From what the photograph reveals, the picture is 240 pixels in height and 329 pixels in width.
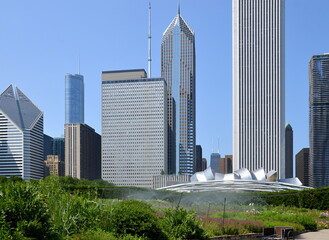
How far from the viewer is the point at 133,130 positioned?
172 metres

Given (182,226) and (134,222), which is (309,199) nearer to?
(182,226)

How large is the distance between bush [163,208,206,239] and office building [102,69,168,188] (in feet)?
514

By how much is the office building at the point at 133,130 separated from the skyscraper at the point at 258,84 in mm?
51861

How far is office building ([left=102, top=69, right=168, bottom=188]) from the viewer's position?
17000cm

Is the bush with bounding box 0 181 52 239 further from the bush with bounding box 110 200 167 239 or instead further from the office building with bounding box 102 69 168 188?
the office building with bounding box 102 69 168 188

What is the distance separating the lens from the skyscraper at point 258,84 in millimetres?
121688

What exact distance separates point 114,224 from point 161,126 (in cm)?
16038

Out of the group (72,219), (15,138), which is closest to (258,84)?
(15,138)

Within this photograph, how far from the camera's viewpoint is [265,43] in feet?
405

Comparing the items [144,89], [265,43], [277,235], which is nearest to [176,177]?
[144,89]

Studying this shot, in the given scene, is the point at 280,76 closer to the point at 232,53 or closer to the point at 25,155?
the point at 232,53

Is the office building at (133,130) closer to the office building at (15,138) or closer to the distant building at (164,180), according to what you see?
the distant building at (164,180)

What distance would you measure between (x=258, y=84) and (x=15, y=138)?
10436cm

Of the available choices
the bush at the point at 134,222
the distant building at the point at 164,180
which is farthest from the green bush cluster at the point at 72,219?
the distant building at the point at 164,180
